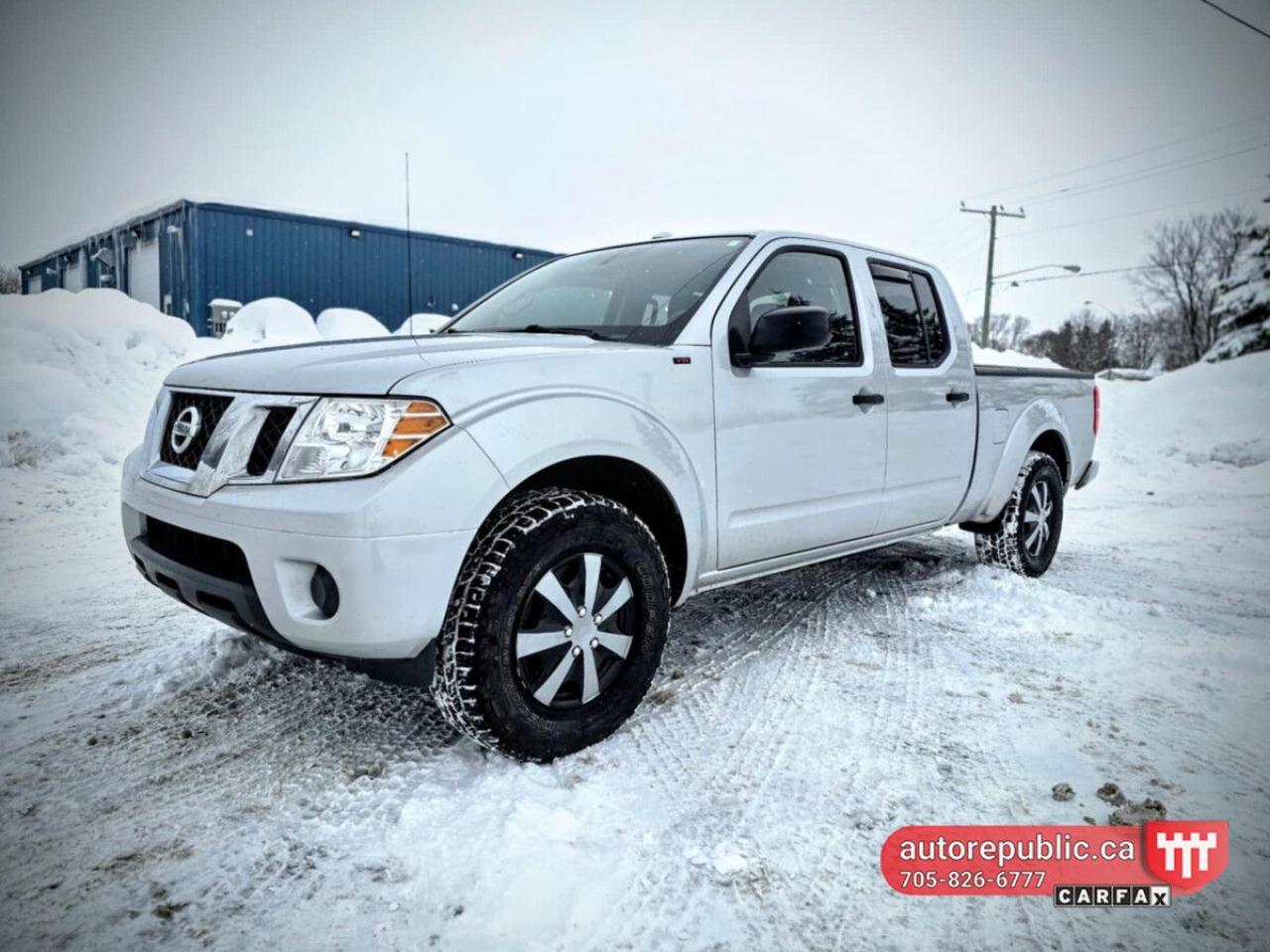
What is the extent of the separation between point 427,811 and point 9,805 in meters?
1.14

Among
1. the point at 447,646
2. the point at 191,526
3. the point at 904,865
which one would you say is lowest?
the point at 904,865

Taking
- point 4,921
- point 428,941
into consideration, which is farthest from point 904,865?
point 4,921

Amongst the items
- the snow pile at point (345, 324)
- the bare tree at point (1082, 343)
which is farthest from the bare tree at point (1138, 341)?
the snow pile at point (345, 324)

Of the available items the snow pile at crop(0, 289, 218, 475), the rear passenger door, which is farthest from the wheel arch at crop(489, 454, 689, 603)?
the snow pile at crop(0, 289, 218, 475)

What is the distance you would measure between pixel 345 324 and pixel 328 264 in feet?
12.7

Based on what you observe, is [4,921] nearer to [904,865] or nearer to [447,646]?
[447,646]

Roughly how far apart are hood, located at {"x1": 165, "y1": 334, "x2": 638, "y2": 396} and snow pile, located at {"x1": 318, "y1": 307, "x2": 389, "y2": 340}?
11885mm

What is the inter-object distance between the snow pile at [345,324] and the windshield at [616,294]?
435 inches

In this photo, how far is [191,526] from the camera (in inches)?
86.4

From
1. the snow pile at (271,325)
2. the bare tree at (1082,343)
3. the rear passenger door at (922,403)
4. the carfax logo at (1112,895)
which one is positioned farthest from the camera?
the bare tree at (1082,343)

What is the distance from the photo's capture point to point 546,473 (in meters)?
2.38

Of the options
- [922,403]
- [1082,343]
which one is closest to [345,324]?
[922,403]

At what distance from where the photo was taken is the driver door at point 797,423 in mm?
2812

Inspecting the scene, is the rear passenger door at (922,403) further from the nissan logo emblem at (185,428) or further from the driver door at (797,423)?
the nissan logo emblem at (185,428)
